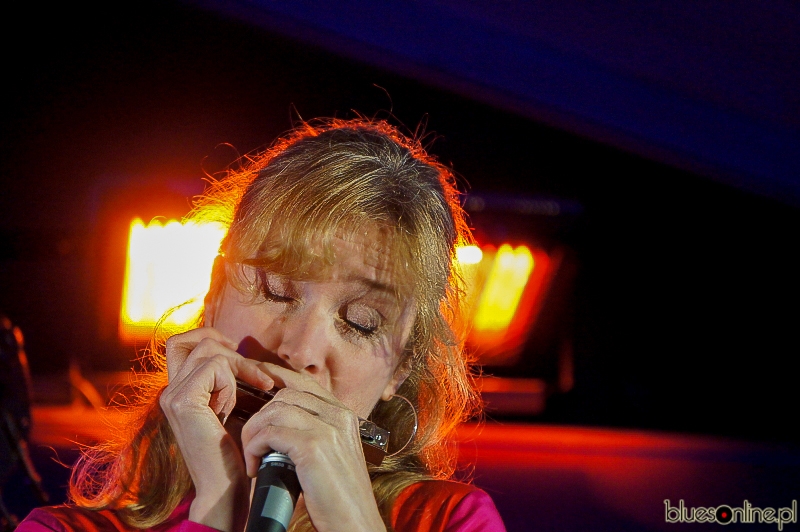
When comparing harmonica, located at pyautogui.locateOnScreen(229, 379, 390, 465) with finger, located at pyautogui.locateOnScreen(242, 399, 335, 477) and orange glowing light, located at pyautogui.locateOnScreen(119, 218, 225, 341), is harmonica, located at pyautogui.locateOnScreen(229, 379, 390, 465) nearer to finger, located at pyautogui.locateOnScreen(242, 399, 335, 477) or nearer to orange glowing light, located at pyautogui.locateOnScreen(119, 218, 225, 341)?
finger, located at pyautogui.locateOnScreen(242, 399, 335, 477)

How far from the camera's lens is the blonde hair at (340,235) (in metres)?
1.21

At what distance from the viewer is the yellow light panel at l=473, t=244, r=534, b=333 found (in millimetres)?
3580

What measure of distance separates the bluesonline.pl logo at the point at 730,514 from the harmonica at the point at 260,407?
1.30 m

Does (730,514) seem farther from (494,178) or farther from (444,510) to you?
(494,178)

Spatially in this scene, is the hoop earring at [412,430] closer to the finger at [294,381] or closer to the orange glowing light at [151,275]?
the finger at [294,381]

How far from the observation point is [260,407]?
1026 millimetres

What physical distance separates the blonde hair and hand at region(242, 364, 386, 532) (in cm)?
28

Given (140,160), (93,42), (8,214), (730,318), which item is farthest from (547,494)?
(8,214)

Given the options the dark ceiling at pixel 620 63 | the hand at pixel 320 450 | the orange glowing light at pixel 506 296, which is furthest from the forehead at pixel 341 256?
the orange glowing light at pixel 506 296

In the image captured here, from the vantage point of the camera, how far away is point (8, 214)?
376 cm

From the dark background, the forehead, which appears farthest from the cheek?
the dark background

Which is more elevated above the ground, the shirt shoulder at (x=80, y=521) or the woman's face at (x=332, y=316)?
the woman's face at (x=332, y=316)

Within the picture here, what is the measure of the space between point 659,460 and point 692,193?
1456 mm

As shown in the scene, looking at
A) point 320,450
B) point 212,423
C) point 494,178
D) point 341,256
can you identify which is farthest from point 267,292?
point 494,178
